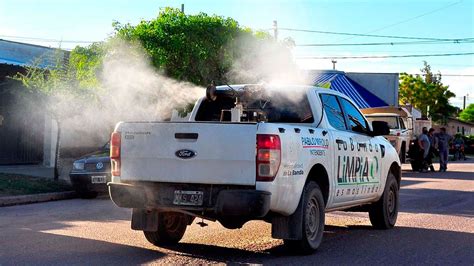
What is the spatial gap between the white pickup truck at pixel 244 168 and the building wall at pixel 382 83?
28.1m

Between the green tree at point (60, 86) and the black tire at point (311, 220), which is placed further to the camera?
the green tree at point (60, 86)

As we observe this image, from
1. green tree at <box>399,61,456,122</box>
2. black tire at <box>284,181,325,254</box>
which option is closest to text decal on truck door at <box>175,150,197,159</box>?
black tire at <box>284,181,325,254</box>

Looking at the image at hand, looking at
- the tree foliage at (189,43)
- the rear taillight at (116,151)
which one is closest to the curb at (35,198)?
the tree foliage at (189,43)

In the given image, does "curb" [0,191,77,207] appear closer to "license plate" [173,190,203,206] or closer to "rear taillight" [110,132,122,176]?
"rear taillight" [110,132,122,176]

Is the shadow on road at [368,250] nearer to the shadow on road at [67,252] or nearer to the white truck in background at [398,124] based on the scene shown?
the shadow on road at [67,252]

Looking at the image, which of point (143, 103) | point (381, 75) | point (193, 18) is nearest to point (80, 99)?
point (143, 103)

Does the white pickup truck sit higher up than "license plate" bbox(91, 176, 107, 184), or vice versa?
the white pickup truck

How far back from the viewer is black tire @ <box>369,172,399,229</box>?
1020 centimetres

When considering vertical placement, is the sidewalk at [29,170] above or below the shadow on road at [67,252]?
above

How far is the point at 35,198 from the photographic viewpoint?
14445 mm

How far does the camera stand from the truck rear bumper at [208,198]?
680 centimetres

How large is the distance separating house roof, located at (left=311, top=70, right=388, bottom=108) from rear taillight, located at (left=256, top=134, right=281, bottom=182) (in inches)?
908

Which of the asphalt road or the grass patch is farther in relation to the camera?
the grass patch

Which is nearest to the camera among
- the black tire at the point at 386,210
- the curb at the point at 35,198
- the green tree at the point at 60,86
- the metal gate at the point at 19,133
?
the black tire at the point at 386,210
